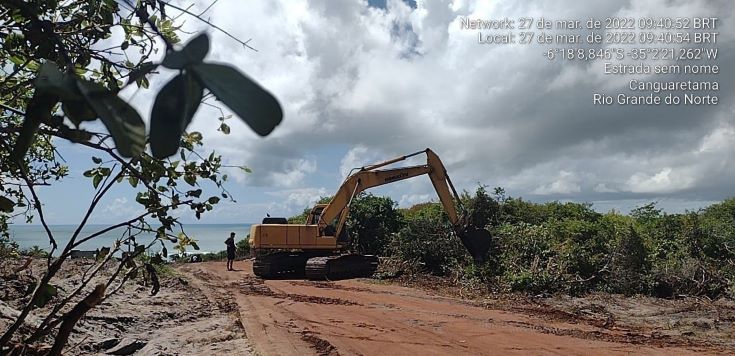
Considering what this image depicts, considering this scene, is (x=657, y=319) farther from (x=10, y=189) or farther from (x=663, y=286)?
(x=10, y=189)

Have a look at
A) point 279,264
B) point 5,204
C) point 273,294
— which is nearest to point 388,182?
point 279,264

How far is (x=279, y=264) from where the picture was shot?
1764cm

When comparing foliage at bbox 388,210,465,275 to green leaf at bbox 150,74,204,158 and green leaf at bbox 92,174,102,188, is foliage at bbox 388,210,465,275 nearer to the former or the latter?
green leaf at bbox 92,174,102,188

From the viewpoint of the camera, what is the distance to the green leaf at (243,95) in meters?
0.70

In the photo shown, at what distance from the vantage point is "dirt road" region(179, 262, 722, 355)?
310 inches

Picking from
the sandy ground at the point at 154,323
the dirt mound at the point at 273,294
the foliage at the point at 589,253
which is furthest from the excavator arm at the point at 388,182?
the sandy ground at the point at 154,323

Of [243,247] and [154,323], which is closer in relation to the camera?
[154,323]

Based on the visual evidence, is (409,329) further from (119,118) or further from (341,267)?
(119,118)

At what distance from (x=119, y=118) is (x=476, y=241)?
15798 mm

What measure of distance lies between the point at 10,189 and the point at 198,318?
24.0ft

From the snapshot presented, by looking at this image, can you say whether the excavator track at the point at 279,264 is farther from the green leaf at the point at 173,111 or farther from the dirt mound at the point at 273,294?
the green leaf at the point at 173,111

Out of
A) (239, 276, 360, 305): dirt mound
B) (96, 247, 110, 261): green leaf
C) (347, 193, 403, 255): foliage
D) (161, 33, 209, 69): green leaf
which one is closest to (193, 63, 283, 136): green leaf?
(161, 33, 209, 69): green leaf

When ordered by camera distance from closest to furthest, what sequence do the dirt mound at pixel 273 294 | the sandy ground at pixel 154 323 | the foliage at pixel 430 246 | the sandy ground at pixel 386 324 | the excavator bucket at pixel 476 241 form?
the sandy ground at pixel 154 323 < the sandy ground at pixel 386 324 < the dirt mound at pixel 273 294 < the excavator bucket at pixel 476 241 < the foliage at pixel 430 246

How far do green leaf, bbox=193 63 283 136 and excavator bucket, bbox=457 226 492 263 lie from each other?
15636 millimetres
